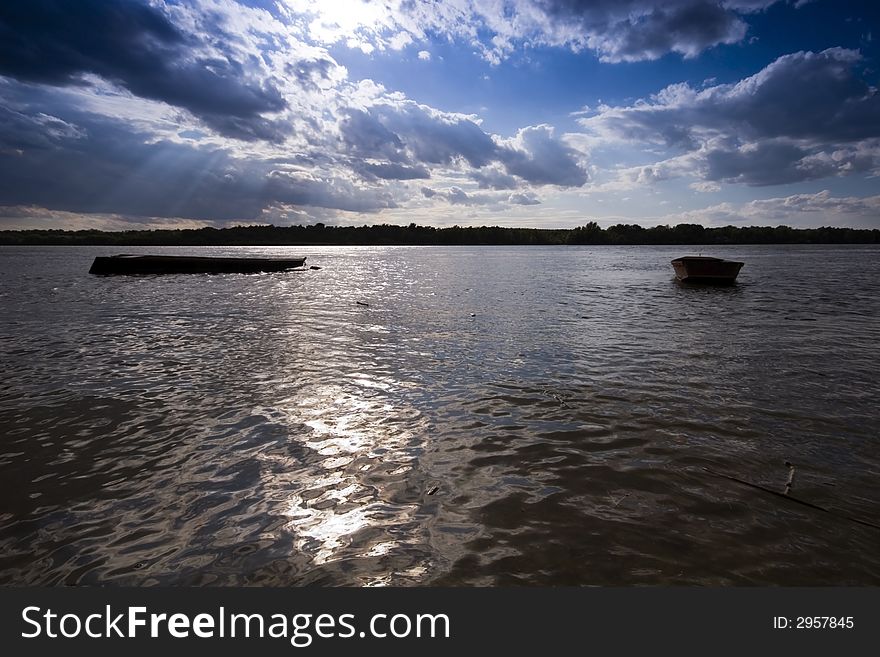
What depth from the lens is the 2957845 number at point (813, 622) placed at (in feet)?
11.0

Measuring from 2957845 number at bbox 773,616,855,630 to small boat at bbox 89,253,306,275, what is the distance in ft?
158

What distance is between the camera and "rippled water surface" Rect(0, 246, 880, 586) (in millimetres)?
3873

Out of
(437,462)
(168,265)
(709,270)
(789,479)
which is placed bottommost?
(437,462)

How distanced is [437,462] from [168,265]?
153 ft

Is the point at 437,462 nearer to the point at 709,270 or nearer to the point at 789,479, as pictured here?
the point at 789,479

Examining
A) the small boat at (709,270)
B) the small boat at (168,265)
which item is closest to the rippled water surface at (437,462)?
the small boat at (709,270)

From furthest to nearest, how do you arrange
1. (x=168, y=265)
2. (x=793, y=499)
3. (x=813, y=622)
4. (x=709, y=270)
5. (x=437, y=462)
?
1. (x=168, y=265)
2. (x=709, y=270)
3. (x=437, y=462)
4. (x=793, y=499)
5. (x=813, y=622)

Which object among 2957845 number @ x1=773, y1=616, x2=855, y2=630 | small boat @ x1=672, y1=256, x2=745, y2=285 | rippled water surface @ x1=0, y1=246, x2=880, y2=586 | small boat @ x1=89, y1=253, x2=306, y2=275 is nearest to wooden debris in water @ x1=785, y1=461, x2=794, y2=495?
rippled water surface @ x1=0, y1=246, x2=880, y2=586

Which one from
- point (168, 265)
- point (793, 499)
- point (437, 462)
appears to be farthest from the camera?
point (168, 265)

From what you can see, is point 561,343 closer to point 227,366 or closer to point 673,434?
point 673,434

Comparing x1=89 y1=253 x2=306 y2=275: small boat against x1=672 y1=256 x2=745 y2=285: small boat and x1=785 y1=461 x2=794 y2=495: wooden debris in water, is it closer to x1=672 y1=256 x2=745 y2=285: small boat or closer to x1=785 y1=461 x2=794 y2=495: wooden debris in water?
x1=672 y1=256 x2=745 y2=285: small boat

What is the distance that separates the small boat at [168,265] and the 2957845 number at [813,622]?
158ft

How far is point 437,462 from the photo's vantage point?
586 centimetres

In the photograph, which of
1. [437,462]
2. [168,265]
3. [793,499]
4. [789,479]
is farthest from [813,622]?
[168,265]
